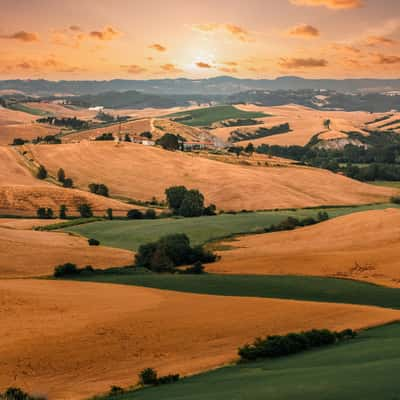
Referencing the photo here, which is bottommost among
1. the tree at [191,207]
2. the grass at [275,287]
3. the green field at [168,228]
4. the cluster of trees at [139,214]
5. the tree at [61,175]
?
the grass at [275,287]

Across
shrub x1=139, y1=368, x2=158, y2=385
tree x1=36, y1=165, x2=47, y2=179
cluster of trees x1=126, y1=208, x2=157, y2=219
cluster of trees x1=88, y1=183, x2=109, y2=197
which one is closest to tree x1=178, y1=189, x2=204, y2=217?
cluster of trees x1=126, y1=208, x2=157, y2=219

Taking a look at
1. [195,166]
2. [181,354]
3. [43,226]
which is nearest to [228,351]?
[181,354]

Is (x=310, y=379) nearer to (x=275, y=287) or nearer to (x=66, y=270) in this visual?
(x=275, y=287)

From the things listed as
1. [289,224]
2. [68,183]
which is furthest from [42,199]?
[289,224]

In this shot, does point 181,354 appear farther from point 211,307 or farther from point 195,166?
point 195,166

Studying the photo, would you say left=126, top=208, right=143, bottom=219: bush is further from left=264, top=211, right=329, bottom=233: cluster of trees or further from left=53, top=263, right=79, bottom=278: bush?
left=53, top=263, right=79, bottom=278: bush

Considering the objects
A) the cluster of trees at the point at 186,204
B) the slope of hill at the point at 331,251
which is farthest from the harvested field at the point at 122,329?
the cluster of trees at the point at 186,204

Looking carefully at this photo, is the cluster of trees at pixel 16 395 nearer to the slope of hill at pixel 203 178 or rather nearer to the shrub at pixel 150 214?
the shrub at pixel 150 214
